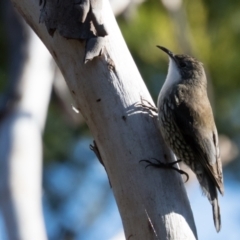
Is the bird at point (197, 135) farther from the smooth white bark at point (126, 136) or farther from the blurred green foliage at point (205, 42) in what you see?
the blurred green foliage at point (205, 42)

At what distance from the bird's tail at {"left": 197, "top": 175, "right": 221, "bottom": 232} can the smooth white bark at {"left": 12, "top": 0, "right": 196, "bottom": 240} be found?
2.11 feet

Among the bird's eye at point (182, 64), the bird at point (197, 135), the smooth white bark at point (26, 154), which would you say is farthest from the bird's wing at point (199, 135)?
the smooth white bark at point (26, 154)

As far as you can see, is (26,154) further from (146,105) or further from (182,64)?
(182,64)

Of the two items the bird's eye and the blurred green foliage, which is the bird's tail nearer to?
the bird's eye

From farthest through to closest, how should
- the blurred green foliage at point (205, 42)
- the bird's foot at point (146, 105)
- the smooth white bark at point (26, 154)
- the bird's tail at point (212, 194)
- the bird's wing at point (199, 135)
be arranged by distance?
the blurred green foliage at point (205, 42) < the bird's wing at point (199, 135) < the bird's tail at point (212, 194) < the smooth white bark at point (26, 154) < the bird's foot at point (146, 105)

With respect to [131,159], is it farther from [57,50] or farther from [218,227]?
[218,227]

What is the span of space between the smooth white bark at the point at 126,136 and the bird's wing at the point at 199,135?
24.5 inches

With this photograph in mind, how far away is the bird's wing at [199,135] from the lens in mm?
3330

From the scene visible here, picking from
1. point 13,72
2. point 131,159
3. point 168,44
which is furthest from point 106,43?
point 168,44

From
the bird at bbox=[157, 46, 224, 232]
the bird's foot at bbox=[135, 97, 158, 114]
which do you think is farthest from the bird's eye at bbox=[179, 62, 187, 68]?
the bird's foot at bbox=[135, 97, 158, 114]

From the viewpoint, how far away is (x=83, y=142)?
18.3ft

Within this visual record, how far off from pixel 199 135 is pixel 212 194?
320 mm

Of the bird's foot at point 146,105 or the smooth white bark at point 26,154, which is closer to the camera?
the bird's foot at point 146,105

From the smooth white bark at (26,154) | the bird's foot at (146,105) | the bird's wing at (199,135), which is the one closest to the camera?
the bird's foot at (146,105)
